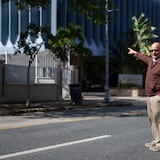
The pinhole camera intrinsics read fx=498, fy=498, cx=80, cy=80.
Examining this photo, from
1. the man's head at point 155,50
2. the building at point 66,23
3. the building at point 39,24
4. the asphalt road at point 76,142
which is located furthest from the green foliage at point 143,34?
the man's head at point 155,50

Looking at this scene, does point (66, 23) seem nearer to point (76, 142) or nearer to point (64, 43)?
point (64, 43)

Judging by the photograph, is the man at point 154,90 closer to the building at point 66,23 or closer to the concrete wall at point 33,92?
the concrete wall at point 33,92

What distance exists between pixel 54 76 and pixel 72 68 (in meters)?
2.73

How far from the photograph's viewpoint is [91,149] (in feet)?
33.6

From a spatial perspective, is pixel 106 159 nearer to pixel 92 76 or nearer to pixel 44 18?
pixel 44 18

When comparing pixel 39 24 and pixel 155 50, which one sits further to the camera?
pixel 39 24

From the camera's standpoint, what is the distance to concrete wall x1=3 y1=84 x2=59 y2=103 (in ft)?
94.9

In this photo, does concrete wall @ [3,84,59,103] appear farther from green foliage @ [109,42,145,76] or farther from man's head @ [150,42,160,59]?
man's head @ [150,42,160,59]

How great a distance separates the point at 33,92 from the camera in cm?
3064

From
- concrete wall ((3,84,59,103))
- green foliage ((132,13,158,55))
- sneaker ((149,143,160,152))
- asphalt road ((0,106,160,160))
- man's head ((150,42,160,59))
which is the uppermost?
green foliage ((132,13,158,55))

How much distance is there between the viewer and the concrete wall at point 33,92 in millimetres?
28911

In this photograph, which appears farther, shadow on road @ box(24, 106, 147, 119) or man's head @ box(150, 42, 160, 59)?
shadow on road @ box(24, 106, 147, 119)

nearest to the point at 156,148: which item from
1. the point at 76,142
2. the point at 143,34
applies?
the point at 76,142

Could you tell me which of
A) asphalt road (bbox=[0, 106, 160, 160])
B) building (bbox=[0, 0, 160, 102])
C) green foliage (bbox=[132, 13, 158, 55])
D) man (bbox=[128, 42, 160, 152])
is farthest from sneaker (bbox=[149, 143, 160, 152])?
green foliage (bbox=[132, 13, 158, 55])
